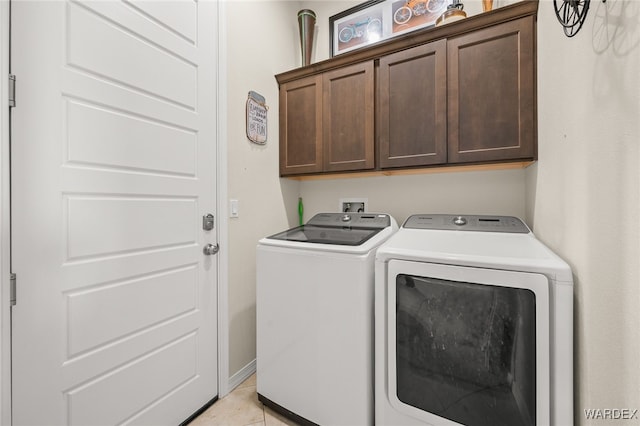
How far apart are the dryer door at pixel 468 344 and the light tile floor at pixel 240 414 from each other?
2.46ft

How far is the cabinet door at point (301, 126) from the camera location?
1979 mm

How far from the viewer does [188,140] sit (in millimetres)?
1443

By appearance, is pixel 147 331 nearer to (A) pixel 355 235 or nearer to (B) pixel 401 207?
(A) pixel 355 235

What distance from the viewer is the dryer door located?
2.97 ft

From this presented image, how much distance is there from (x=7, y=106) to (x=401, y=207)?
2003mm

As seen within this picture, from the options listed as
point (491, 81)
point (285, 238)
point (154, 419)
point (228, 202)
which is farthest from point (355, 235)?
point (154, 419)

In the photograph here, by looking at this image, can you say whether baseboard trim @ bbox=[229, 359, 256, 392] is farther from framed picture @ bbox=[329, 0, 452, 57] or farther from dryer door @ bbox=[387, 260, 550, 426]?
framed picture @ bbox=[329, 0, 452, 57]

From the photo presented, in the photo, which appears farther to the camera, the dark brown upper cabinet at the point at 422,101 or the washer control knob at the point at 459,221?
the washer control knob at the point at 459,221

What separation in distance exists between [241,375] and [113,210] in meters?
1.31

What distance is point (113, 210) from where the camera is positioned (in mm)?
1134

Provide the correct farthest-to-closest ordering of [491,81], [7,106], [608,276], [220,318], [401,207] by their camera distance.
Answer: [401,207] → [220,318] → [491,81] → [7,106] → [608,276]

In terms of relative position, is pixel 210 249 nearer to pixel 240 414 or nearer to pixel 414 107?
pixel 240 414

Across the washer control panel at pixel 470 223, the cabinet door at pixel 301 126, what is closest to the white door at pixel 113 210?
the cabinet door at pixel 301 126

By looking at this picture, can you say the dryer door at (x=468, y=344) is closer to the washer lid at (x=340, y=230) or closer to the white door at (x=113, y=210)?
the washer lid at (x=340, y=230)
